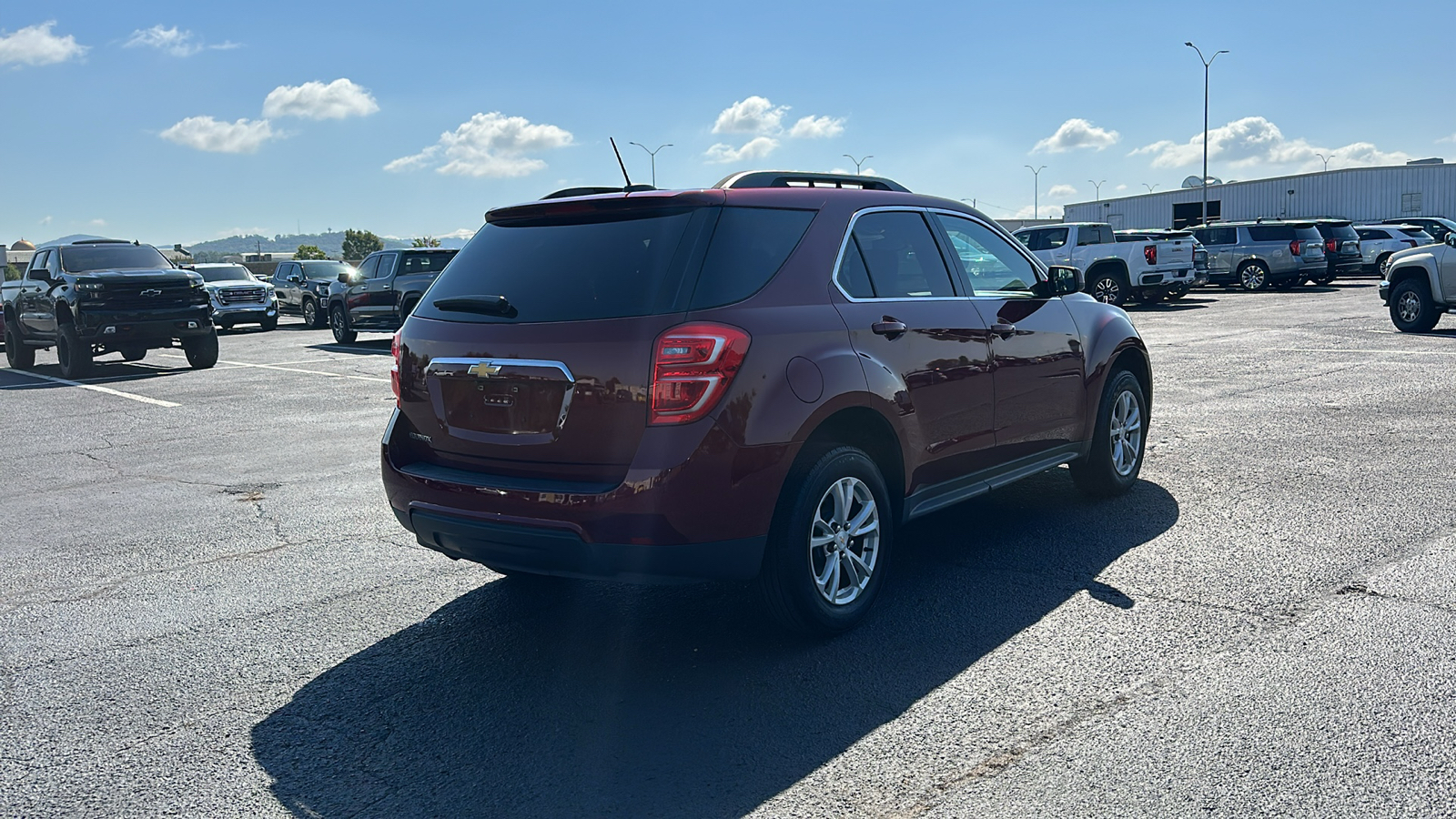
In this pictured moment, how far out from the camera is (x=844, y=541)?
14.9 feet

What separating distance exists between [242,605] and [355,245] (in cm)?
14849

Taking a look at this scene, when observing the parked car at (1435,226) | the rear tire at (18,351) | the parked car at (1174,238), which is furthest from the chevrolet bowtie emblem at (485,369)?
the parked car at (1435,226)

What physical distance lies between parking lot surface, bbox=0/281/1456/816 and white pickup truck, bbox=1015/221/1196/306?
64.7 ft

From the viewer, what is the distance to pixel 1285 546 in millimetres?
5520

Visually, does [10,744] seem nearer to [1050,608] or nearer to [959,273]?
[1050,608]

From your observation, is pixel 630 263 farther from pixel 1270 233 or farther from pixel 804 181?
pixel 1270 233

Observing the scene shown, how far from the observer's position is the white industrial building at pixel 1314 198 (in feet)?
214

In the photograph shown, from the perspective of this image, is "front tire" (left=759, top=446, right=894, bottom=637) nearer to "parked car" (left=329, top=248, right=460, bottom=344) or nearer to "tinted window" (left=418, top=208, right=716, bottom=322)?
"tinted window" (left=418, top=208, right=716, bottom=322)

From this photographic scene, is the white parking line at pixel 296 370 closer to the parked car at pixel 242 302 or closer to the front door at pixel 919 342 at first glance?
the parked car at pixel 242 302

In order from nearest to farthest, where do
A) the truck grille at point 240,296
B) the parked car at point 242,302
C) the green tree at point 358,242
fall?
the parked car at point 242,302, the truck grille at point 240,296, the green tree at point 358,242

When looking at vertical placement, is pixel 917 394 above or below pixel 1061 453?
above

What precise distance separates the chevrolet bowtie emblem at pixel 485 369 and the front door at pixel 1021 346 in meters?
2.33

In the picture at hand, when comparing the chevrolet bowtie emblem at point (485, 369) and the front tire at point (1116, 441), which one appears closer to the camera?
the chevrolet bowtie emblem at point (485, 369)

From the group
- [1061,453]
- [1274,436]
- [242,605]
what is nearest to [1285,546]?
[1061,453]
